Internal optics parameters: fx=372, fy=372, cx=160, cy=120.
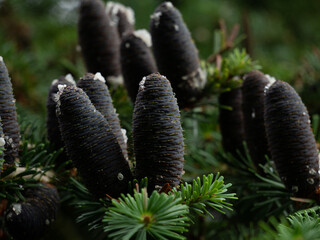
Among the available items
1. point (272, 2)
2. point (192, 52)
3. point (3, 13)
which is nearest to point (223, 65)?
point (192, 52)

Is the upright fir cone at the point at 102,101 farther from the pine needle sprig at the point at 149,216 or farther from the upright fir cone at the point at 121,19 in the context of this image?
the upright fir cone at the point at 121,19

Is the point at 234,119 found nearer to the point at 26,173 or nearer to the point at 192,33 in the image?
the point at 26,173

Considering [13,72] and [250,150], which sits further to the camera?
[13,72]

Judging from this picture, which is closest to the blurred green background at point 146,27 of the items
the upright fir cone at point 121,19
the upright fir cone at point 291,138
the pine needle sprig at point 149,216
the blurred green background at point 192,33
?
the blurred green background at point 192,33

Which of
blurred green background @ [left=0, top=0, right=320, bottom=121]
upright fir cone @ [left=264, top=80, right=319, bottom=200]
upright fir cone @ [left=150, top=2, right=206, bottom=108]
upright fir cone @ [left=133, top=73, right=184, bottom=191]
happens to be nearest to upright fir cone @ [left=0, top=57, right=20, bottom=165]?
upright fir cone @ [left=133, top=73, right=184, bottom=191]

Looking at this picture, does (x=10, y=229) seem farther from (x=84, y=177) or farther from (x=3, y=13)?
(x=3, y=13)

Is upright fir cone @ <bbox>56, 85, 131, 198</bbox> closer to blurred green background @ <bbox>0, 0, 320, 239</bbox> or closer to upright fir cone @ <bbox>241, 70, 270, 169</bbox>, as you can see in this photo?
upright fir cone @ <bbox>241, 70, 270, 169</bbox>

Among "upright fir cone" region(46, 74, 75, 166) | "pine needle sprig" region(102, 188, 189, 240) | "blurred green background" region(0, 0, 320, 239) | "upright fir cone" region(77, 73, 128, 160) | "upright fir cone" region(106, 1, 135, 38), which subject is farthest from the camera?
"blurred green background" region(0, 0, 320, 239)

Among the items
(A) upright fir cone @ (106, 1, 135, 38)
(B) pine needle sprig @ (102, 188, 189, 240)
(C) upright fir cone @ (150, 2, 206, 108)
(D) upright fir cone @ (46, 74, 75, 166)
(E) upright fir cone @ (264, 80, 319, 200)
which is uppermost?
(A) upright fir cone @ (106, 1, 135, 38)
